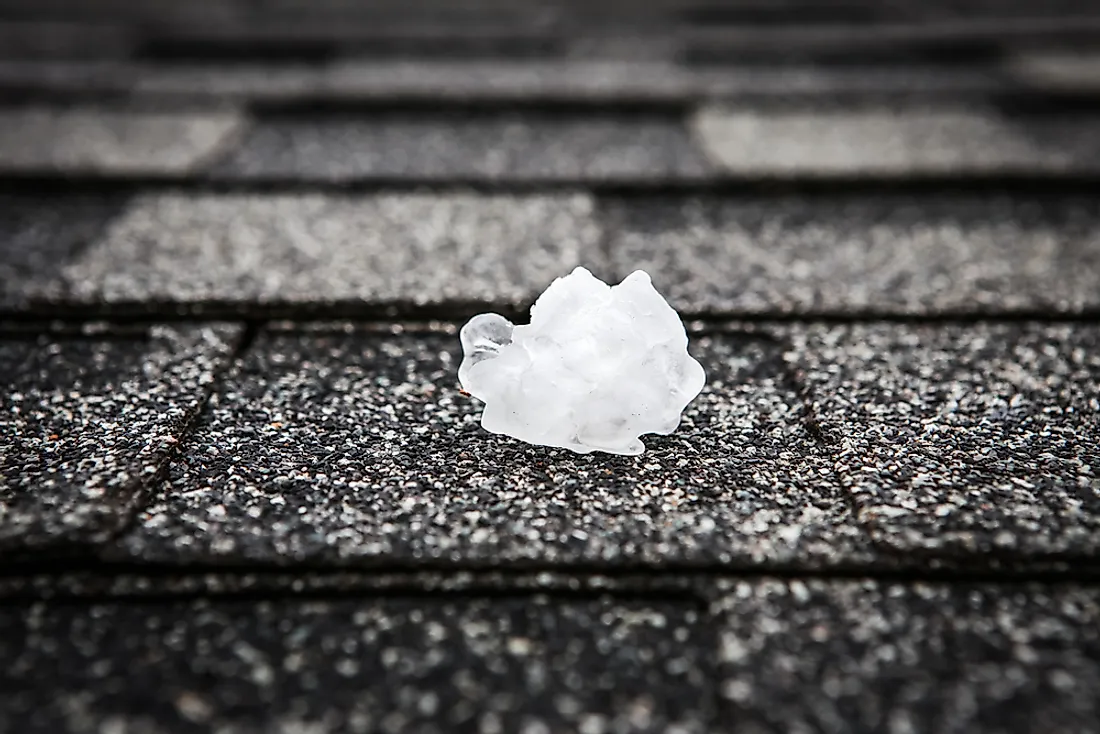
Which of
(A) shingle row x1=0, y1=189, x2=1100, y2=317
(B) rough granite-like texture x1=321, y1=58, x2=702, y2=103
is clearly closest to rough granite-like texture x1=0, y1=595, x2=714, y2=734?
(A) shingle row x1=0, y1=189, x2=1100, y2=317

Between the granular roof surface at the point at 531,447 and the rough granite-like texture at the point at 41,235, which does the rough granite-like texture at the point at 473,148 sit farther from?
the rough granite-like texture at the point at 41,235

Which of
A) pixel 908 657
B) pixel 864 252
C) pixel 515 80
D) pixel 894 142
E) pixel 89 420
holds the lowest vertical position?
pixel 908 657

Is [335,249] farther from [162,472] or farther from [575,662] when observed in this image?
[575,662]

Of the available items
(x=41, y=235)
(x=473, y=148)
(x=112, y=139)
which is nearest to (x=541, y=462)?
(x=41, y=235)

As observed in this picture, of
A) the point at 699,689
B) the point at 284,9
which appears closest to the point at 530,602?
the point at 699,689

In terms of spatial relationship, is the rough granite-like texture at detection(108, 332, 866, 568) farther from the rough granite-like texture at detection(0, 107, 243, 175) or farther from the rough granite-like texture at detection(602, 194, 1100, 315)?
the rough granite-like texture at detection(0, 107, 243, 175)

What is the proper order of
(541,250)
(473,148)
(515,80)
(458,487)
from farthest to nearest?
(515,80) → (473,148) → (541,250) → (458,487)

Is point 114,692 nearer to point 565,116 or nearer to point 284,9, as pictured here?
point 565,116
